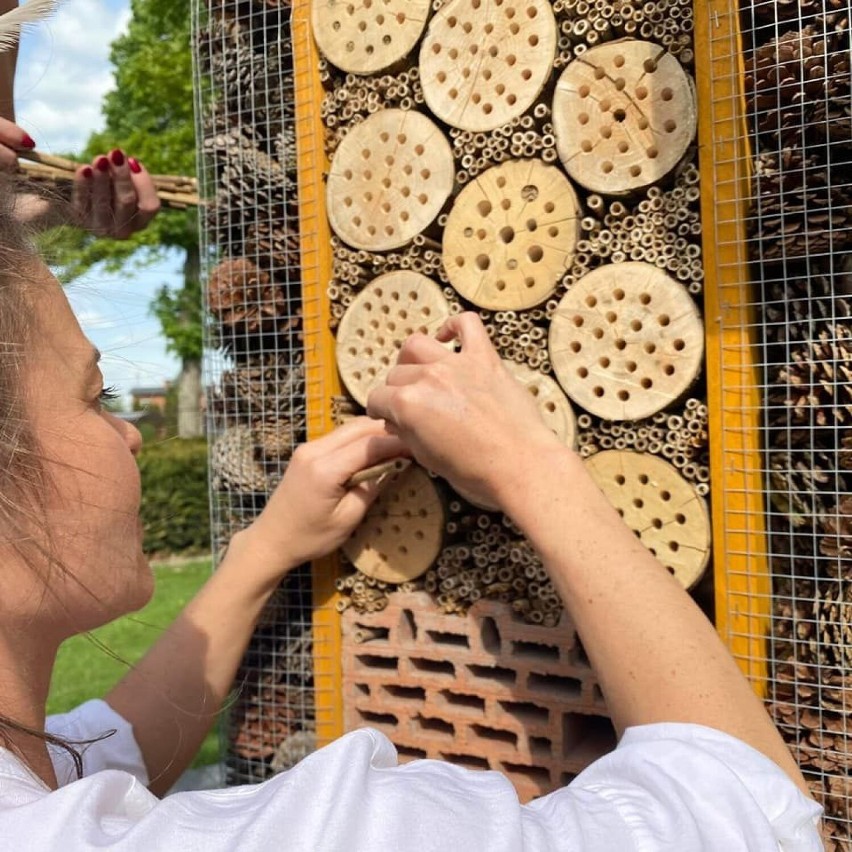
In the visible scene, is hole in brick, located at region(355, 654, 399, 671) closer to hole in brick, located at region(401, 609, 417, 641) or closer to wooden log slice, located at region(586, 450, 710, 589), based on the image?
hole in brick, located at region(401, 609, 417, 641)

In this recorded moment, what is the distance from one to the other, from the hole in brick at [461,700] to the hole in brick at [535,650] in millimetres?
134

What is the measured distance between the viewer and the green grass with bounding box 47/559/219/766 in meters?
4.41

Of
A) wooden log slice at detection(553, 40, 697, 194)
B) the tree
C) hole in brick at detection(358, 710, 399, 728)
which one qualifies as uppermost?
the tree

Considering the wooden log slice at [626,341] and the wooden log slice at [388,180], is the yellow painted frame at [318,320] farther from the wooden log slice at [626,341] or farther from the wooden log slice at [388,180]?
the wooden log slice at [626,341]

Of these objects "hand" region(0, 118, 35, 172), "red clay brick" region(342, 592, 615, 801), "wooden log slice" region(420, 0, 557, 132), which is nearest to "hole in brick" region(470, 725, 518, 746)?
"red clay brick" region(342, 592, 615, 801)

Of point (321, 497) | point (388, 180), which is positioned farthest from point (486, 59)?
point (321, 497)

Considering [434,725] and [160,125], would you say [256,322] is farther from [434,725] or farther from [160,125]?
[160,125]

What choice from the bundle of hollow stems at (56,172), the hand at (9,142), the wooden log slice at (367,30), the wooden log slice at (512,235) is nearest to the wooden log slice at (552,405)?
the wooden log slice at (512,235)

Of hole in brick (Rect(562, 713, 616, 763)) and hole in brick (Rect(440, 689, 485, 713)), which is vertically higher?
hole in brick (Rect(440, 689, 485, 713))

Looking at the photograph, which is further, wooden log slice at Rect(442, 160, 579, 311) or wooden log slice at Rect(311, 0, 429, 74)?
wooden log slice at Rect(311, 0, 429, 74)

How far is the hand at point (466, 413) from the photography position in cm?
109

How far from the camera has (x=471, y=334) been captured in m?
1.24

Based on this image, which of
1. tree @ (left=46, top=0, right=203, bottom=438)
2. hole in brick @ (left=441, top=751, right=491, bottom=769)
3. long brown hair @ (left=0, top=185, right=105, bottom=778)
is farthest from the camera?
tree @ (left=46, top=0, right=203, bottom=438)

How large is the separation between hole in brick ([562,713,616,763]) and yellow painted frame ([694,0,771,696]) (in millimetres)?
285
